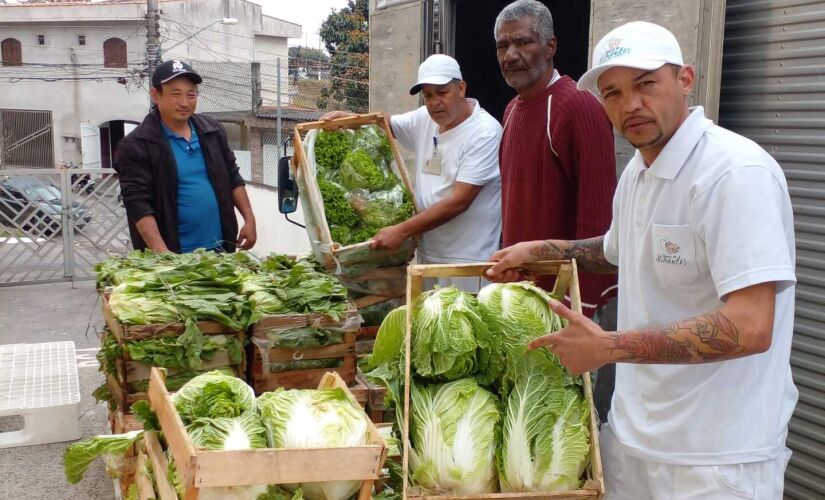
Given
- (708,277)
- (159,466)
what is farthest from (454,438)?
(159,466)

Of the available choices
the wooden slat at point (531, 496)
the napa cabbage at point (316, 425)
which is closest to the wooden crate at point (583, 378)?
the wooden slat at point (531, 496)

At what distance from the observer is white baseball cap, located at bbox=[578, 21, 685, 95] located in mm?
2402

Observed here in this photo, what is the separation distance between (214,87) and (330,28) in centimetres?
1263

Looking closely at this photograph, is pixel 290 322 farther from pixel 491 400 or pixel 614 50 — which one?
pixel 614 50

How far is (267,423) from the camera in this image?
2945 millimetres

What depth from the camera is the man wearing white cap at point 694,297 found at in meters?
2.24

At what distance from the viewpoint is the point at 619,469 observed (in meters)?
2.82

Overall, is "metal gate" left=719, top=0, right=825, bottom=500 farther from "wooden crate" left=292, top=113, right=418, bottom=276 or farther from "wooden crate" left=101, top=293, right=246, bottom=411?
"wooden crate" left=101, top=293, right=246, bottom=411

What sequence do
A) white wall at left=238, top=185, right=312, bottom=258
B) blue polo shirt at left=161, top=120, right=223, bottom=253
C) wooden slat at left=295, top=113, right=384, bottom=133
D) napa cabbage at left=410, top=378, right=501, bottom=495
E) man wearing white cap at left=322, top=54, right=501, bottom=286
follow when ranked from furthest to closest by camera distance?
white wall at left=238, top=185, right=312, bottom=258, blue polo shirt at left=161, top=120, right=223, bottom=253, wooden slat at left=295, top=113, right=384, bottom=133, man wearing white cap at left=322, top=54, right=501, bottom=286, napa cabbage at left=410, top=378, right=501, bottom=495

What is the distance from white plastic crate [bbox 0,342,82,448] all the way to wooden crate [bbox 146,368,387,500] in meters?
3.46

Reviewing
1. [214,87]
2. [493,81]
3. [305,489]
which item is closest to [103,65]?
[214,87]

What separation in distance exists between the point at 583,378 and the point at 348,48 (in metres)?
30.0

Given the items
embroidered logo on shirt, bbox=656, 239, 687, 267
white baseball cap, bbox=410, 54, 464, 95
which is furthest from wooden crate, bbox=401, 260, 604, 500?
white baseball cap, bbox=410, 54, 464, 95

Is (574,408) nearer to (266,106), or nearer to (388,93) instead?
(388,93)
